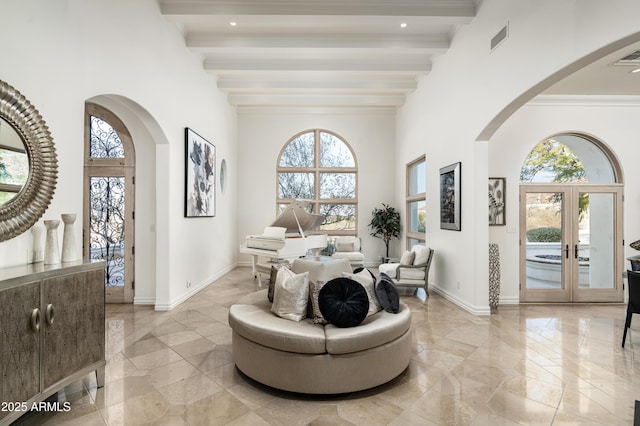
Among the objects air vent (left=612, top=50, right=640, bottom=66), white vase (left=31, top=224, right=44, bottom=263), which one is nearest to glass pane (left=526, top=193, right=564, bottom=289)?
air vent (left=612, top=50, right=640, bottom=66)

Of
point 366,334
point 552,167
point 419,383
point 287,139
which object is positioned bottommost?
point 419,383

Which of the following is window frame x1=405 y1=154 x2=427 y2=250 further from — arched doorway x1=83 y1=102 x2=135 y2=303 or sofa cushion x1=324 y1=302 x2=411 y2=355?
arched doorway x1=83 y1=102 x2=135 y2=303

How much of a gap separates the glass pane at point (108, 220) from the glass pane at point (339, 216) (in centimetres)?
491

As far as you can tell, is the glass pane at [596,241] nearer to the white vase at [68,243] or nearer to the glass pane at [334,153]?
the glass pane at [334,153]

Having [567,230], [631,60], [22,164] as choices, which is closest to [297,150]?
[567,230]

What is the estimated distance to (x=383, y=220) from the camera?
318 inches

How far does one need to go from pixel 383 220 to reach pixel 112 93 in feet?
20.4

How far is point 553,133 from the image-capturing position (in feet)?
16.8

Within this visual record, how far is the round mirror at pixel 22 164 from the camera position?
7.23 ft

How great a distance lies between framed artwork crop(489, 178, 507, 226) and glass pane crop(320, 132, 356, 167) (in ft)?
13.4

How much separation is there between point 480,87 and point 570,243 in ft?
9.93

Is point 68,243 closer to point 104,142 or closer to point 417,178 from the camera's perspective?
point 104,142

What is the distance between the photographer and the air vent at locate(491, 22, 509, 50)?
12.4 ft

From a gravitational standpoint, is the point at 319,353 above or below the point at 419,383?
above
